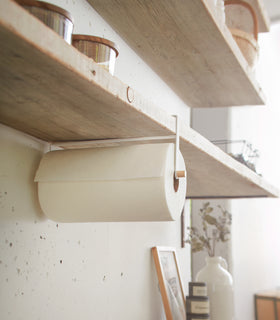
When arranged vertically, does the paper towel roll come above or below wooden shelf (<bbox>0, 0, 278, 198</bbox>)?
below

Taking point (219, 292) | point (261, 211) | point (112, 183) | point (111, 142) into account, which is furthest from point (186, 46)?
point (261, 211)

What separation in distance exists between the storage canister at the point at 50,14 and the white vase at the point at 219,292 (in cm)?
118

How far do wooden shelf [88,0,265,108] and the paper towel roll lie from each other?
409 millimetres

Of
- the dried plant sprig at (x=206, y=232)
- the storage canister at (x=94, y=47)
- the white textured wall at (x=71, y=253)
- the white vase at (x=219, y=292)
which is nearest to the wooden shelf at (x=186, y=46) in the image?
the white textured wall at (x=71, y=253)

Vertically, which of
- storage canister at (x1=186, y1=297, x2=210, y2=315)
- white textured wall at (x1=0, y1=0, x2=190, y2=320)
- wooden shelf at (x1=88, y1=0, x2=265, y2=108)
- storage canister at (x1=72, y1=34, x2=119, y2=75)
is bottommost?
storage canister at (x1=186, y1=297, x2=210, y2=315)

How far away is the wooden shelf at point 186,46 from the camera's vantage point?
3.34ft

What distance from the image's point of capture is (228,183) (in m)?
1.43

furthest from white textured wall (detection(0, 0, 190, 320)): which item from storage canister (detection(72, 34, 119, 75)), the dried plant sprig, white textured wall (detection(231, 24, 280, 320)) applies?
white textured wall (detection(231, 24, 280, 320))

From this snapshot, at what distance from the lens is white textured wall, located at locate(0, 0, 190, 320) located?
2.46 ft

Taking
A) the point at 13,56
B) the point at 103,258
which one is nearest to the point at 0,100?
the point at 13,56

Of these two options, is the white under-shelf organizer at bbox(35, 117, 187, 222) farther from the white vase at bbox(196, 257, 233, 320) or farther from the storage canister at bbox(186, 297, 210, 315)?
the white vase at bbox(196, 257, 233, 320)

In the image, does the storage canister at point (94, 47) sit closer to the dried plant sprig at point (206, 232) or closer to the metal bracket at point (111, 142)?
the metal bracket at point (111, 142)

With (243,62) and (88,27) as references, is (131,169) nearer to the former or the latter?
(88,27)

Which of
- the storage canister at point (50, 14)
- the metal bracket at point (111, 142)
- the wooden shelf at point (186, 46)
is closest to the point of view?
the storage canister at point (50, 14)
